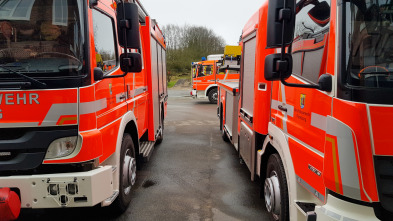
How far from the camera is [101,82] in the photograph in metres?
2.96

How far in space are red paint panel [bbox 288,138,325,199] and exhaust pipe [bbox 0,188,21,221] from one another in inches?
92.2

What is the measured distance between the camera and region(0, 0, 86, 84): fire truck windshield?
2631 mm

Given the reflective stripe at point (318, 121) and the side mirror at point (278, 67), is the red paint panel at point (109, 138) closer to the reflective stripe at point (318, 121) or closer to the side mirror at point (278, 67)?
the side mirror at point (278, 67)

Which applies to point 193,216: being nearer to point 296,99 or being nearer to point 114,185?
point 114,185

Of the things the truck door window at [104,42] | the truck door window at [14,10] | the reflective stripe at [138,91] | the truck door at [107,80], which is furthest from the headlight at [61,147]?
the reflective stripe at [138,91]

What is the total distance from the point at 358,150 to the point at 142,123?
388cm

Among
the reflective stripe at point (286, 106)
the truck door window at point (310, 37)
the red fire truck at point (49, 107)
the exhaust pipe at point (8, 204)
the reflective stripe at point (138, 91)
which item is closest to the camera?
the truck door window at point (310, 37)

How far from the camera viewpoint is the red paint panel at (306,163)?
211 cm

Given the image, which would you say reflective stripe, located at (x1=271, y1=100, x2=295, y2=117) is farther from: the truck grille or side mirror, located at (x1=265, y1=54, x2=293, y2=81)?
the truck grille

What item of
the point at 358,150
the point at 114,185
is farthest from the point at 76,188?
the point at 358,150

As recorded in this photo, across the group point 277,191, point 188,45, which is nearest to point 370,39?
point 277,191

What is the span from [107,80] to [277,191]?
6.75 feet

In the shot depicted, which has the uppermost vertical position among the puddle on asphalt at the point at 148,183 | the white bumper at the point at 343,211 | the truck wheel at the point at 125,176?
the white bumper at the point at 343,211

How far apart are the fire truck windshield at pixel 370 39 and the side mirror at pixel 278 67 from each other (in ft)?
1.34
